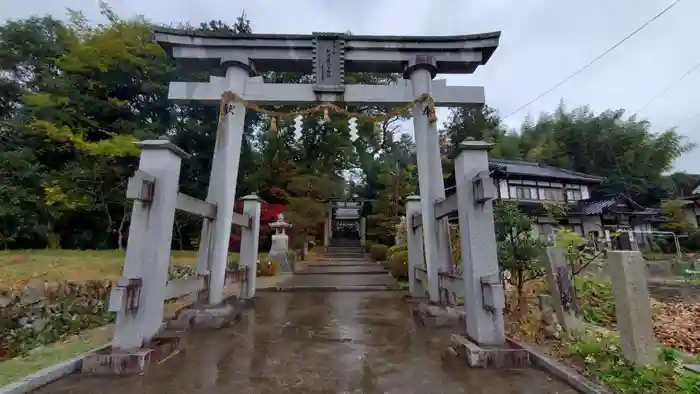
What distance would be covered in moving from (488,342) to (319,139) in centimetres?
1826

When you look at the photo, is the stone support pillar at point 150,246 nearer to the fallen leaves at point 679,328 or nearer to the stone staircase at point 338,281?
the stone staircase at point 338,281

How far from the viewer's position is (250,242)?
668cm

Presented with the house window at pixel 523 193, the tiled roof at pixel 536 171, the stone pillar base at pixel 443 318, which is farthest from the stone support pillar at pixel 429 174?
the house window at pixel 523 193

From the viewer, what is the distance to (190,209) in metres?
4.45

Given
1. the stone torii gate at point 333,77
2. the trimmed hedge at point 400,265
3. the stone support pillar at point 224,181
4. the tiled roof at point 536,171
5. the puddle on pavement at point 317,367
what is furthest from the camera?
the tiled roof at point 536,171

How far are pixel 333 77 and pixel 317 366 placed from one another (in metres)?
4.51

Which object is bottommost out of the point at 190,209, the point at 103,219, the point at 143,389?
→ the point at 143,389

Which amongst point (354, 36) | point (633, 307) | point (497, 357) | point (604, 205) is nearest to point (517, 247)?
point (633, 307)

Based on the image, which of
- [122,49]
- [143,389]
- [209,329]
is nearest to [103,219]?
[122,49]

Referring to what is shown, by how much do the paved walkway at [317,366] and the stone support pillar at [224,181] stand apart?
87cm

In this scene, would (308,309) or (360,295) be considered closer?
(308,309)

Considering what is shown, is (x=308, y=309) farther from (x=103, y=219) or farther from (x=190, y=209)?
(x=103, y=219)

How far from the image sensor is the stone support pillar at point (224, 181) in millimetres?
5156

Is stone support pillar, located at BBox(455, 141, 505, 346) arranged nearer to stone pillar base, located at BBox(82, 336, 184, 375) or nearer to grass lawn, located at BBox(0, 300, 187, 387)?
stone pillar base, located at BBox(82, 336, 184, 375)
